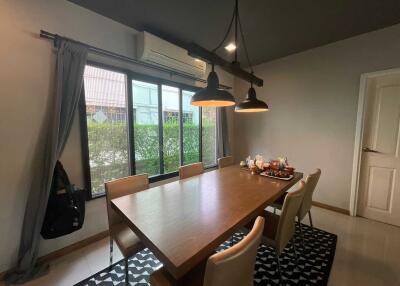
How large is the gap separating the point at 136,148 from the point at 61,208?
109cm

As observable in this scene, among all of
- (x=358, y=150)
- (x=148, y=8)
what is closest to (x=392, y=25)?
(x=358, y=150)

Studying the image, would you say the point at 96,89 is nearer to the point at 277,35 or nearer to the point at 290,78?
the point at 277,35

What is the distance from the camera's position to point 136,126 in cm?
262

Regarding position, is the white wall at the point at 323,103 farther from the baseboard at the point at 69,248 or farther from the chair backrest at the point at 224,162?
the baseboard at the point at 69,248

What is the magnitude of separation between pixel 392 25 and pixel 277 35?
1.36m

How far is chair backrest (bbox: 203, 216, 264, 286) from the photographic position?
0.78 metres

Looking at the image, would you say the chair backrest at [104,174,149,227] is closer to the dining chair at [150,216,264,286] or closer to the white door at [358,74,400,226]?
the dining chair at [150,216,264,286]

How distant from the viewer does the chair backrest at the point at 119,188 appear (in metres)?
1.69

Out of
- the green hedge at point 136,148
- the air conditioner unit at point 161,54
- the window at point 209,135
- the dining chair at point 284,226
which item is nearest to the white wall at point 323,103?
the window at point 209,135

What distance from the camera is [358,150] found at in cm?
268

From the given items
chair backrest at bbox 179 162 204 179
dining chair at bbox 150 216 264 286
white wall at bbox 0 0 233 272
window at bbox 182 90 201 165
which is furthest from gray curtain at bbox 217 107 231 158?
dining chair at bbox 150 216 264 286

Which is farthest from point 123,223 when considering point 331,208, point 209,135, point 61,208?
point 331,208

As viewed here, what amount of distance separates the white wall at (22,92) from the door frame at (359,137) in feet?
11.7

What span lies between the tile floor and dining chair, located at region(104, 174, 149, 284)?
32 centimetres
